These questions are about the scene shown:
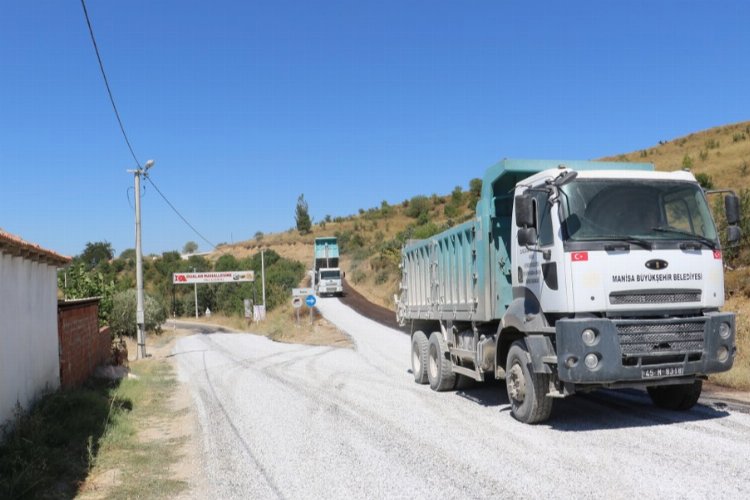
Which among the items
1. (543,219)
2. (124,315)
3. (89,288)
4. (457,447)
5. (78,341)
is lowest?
(457,447)

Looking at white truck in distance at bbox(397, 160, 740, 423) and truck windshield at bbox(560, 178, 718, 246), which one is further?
truck windshield at bbox(560, 178, 718, 246)

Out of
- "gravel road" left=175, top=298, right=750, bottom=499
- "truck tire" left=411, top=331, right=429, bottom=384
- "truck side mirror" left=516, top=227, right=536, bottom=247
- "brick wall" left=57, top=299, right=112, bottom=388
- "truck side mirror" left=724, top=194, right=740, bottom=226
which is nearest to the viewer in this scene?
"gravel road" left=175, top=298, right=750, bottom=499

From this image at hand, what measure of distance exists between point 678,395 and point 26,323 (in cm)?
959

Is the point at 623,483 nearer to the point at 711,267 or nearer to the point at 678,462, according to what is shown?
the point at 678,462

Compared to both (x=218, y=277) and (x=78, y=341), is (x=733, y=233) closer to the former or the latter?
(x=78, y=341)

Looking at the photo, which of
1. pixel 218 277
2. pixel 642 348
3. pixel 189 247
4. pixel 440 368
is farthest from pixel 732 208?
pixel 189 247

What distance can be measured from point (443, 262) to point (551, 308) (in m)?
4.53

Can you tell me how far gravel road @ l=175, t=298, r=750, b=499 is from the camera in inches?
239

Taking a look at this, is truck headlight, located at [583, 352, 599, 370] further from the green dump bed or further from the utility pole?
the utility pole

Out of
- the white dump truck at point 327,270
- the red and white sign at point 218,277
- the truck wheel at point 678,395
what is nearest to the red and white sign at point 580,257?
the truck wheel at point 678,395

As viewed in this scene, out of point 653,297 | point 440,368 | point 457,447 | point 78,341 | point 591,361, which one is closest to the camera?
point 591,361

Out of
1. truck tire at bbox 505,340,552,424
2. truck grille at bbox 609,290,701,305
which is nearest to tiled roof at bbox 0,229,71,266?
truck tire at bbox 505,340,552,424

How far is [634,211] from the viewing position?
26.7 ft

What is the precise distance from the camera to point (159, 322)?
4525 centimetres
